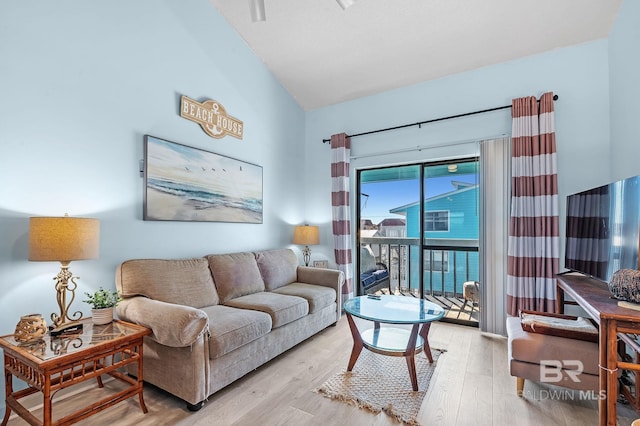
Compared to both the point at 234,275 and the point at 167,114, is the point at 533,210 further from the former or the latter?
the point at 167,114

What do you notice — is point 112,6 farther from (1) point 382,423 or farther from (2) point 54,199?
(1) point 382,423

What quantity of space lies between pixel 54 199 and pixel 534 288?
4.00 metres

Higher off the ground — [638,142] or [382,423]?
[638,142]

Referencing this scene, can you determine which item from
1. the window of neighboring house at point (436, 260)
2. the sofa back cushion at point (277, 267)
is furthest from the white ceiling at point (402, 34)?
the sofa back cushion at point (277, 267)

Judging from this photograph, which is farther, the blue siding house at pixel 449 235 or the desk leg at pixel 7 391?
the blue siding house at pixel 449 235

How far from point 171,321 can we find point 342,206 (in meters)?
2.62

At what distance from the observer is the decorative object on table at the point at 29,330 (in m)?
1.62

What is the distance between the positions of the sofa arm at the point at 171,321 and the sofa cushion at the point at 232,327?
135 mm

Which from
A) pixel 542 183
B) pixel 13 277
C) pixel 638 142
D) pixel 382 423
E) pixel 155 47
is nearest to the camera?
pixel 382 423

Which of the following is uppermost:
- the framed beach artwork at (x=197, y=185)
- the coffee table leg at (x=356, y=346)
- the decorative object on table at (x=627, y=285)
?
the framed beach artwork at (x=197, y=185)

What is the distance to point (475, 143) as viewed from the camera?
3344 millimetres

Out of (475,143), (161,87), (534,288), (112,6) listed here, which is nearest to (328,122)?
(475,143)

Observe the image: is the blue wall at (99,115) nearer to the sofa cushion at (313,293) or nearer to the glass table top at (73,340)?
the glass table top at (73,340)

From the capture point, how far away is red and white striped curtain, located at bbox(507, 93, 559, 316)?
2824 mm
